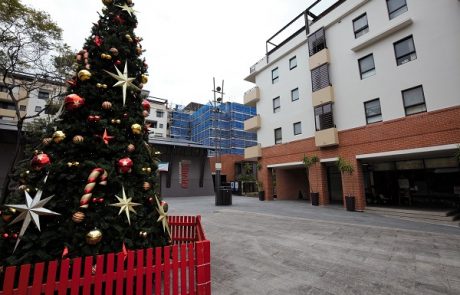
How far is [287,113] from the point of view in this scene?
1892 centimetres

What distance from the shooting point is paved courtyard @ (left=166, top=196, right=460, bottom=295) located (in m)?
3.74

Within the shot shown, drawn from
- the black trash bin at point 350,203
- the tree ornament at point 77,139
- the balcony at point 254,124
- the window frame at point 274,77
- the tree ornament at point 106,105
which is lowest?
the black trash bin at point 350,203

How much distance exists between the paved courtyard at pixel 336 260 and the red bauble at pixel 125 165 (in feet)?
7.86

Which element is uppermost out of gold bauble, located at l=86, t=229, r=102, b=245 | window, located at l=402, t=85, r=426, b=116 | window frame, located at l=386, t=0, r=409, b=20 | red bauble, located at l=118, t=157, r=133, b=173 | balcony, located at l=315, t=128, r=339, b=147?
window frame, located at l=386, t=0, r=409, b=20

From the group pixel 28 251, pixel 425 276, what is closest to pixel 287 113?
pixel 425 276

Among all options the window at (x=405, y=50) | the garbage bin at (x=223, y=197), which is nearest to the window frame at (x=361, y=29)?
the window at (x=405, y=50)

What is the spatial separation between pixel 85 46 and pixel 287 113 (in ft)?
55.8

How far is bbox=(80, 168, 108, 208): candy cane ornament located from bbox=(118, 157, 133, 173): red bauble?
0.71 ft

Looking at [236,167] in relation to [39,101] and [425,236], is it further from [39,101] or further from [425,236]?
[39,101]

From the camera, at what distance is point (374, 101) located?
1316 centimetres

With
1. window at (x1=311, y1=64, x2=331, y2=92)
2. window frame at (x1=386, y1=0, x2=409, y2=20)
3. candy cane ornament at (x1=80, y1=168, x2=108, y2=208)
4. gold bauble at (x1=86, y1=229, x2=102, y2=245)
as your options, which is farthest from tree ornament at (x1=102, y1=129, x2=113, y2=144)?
window frame at (x1=386, y1=0, x2=409, y2=20)

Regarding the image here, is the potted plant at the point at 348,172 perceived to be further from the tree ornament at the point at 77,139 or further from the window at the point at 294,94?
the tree ornament at the point at 77,139

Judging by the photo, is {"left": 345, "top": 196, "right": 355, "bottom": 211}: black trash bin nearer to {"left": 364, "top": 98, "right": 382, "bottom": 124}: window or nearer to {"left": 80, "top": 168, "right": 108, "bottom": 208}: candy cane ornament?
{"left": 364, "top": 98, "right": 382, "bottom": 124}: window

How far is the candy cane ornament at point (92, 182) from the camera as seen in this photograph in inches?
110
